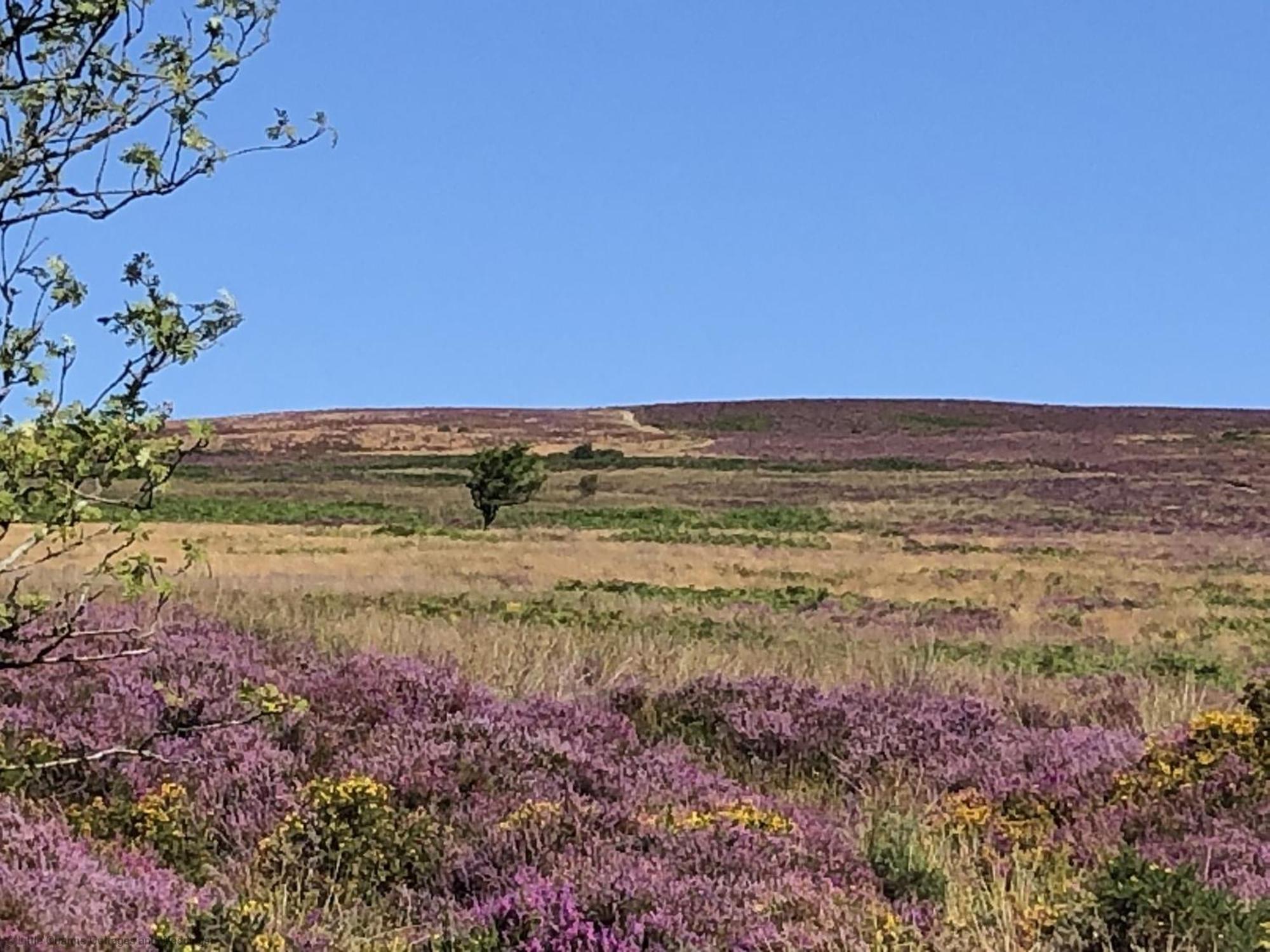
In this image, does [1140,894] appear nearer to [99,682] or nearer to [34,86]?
[34,86]

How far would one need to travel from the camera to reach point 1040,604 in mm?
30734

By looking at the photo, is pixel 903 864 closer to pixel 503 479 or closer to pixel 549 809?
pixel 549 809

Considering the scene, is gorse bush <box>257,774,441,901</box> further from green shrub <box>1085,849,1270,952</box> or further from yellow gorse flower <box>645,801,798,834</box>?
green shrub <box>1085,849,1270,952</box>

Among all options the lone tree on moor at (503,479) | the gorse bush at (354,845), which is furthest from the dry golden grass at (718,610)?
the lone tree on moor at (503,479)

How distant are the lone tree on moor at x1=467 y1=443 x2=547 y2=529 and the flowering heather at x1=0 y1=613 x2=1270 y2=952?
1773 inches

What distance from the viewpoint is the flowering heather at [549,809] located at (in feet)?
18.4

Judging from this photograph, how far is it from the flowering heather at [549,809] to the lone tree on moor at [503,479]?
4504 centimetres

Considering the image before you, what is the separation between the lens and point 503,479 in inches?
2216

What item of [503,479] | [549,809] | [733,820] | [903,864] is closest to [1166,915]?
[903,864]

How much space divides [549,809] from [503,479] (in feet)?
162

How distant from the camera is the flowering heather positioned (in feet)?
18.4

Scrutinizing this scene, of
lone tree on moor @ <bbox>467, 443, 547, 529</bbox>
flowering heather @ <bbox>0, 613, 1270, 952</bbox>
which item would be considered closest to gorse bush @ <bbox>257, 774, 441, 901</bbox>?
flowering heather @ <bbox>0, 613, 1270, 952</bbox>

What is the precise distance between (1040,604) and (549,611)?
11.0 metres

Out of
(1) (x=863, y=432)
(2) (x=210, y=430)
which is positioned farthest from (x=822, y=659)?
(1) (x=863, y=432)
